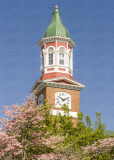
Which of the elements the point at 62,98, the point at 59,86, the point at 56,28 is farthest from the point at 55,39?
the point at 62,98

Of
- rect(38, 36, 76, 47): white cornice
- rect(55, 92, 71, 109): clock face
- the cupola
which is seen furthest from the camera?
rect(38, 36, 76, 47): white cornice

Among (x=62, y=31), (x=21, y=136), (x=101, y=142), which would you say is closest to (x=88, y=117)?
(x=101, y=142)

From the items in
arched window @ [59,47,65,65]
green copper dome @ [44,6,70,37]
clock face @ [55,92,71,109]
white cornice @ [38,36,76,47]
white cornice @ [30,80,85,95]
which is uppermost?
green copper dome @ [44,6,70,37]

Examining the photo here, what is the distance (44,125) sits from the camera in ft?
73.6

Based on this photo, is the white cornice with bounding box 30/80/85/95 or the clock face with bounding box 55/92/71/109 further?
the white cornice with bounding box 30/80/85/95

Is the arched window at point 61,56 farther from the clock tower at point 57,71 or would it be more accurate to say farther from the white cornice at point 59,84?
the white cornice at point 59,84

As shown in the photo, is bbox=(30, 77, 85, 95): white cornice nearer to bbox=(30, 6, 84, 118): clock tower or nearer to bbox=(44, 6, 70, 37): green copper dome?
bbox=(30, 6, 84, 118): clock tower

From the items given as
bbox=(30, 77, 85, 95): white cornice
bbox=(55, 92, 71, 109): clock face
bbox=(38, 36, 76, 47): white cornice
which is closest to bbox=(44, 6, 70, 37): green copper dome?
bbox=(38, 36, 76, 47): white cornice

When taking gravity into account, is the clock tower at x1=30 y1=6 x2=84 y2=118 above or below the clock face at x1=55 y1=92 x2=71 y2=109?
above

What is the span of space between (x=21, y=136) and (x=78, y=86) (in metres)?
12.9

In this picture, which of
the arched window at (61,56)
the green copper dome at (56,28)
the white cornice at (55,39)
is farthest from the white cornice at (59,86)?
the green copper dome at (56,28)

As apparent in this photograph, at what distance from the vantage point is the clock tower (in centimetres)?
3209

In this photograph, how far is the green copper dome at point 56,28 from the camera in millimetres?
35469

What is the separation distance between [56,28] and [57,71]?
219 inches
